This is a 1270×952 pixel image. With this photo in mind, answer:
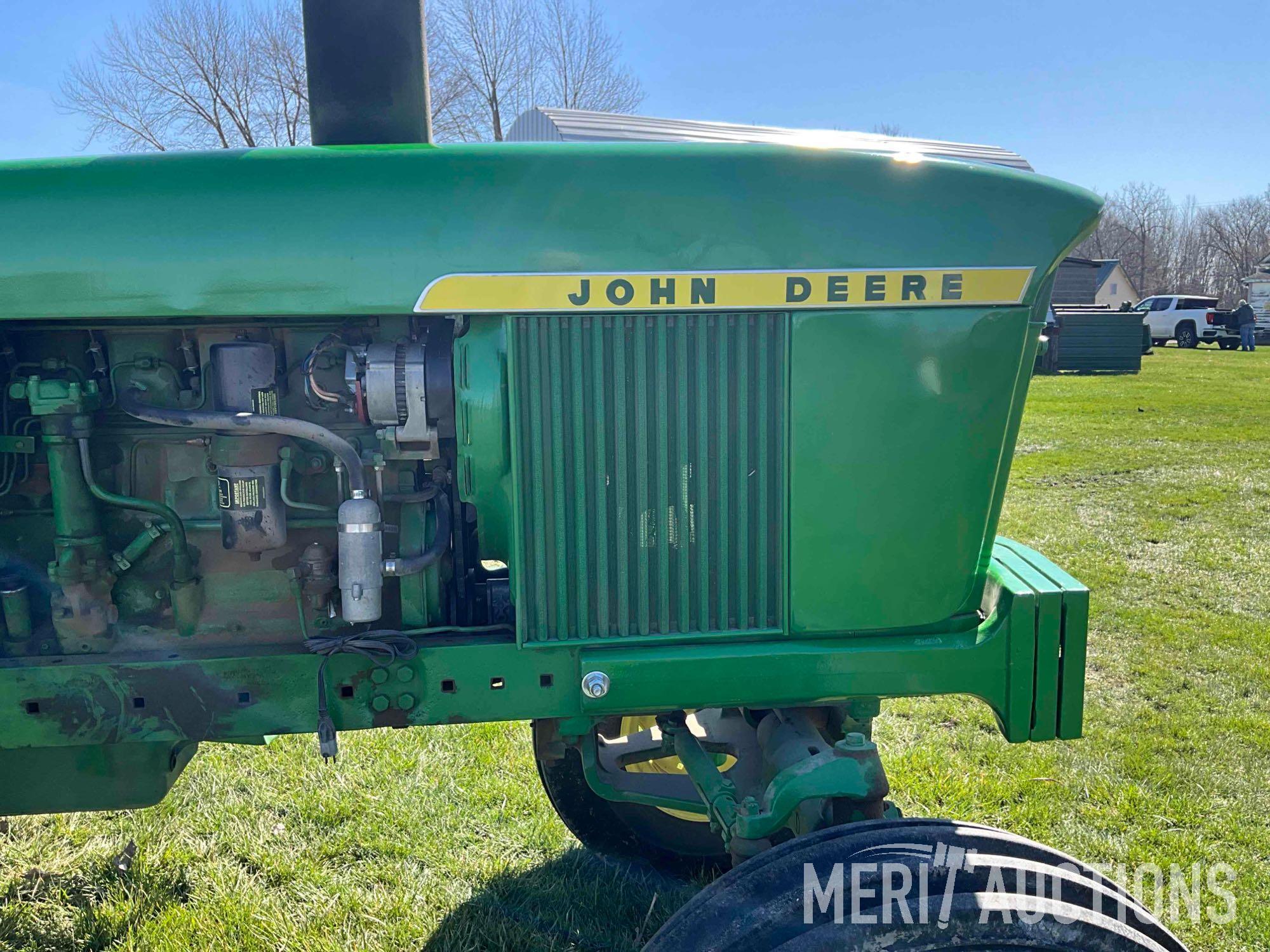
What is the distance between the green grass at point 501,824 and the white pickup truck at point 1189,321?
28.0 m

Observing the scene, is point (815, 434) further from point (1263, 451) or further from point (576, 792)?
point (1263, 451)

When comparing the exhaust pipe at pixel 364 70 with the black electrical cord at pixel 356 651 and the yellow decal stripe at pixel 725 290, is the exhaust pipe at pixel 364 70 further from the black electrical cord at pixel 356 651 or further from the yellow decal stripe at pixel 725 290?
the black electrical cord at pixel 356 651

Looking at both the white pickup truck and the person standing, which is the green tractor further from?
the person standing

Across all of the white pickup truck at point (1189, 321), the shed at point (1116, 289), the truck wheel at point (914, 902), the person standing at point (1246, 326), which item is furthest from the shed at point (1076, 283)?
the truck wheel at point (914, 902)

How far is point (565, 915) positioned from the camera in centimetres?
293

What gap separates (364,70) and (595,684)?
4.87 feet

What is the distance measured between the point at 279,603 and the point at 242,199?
887 mm

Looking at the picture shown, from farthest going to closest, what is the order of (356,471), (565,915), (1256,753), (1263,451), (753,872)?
(1263,451) < (1256,753) < (565,915) < (356,471) < (753,872)

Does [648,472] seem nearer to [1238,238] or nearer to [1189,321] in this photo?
[1189,321]

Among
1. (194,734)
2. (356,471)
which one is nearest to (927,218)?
(356,471)

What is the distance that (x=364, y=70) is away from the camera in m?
2.26

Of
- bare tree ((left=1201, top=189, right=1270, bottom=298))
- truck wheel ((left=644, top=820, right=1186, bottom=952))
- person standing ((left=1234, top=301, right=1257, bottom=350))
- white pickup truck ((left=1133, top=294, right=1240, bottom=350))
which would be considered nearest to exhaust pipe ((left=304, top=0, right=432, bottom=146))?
truck wheel ((left=644, top=820, right=1186, bottom=952))

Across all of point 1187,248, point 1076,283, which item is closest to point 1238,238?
point 1187,248

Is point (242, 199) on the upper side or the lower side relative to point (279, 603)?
upper
